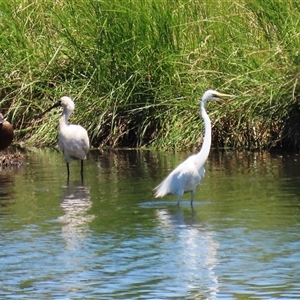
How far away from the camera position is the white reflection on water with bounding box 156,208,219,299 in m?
7.32

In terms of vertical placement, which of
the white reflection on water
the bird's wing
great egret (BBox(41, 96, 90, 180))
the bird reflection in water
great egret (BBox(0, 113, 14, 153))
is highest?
great egret (BBox(0, 113, 14, 153))

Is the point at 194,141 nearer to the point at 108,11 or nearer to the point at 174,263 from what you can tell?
the point at 108,11

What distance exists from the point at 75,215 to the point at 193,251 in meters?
2.06

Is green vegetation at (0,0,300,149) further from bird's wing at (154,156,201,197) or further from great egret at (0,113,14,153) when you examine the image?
bird's wing at (154,156,201,197)

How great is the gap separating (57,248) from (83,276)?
3.40ft

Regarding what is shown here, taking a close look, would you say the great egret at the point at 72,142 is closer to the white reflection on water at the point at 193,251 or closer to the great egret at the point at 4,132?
the great egret at the point at 4,132

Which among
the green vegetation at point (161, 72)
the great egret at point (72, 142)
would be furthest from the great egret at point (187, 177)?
the green vegetation at point (161, 72)

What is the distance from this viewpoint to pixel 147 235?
9.09 meters

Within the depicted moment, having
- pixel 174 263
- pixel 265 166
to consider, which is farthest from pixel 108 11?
pixel 174 263

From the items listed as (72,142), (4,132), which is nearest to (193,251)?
(72,142)

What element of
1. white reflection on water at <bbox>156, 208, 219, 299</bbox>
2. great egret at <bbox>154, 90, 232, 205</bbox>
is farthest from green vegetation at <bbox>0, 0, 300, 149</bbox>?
white reflection on water at <bbox>156, 208, 219, 299</bbox>

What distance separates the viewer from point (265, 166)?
1354cm

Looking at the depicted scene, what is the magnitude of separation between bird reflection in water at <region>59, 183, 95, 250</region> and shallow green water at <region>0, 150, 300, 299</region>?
0.01 meters

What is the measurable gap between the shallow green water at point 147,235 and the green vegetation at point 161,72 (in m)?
1.55
